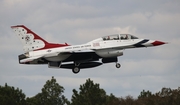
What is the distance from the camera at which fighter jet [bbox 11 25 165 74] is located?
263 feet

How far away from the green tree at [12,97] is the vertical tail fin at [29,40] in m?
40.8

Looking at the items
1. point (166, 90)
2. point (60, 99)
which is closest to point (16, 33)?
point (166, 90)

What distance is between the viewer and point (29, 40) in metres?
82.4

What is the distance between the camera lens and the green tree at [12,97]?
402 ft

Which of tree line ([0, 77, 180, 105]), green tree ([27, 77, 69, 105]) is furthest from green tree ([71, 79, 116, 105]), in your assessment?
green tree ([27, 77, 69, 105])

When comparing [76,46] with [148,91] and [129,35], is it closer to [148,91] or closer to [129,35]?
[129,35]

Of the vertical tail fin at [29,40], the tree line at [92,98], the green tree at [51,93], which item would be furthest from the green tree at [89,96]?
the vertical tail fin at [29,40]

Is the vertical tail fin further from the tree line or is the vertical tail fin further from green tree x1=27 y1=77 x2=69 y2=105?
green tree x1=27 y1=77 x2=69 y2=105

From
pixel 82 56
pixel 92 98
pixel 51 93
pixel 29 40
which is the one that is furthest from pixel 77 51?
pixel 51 93

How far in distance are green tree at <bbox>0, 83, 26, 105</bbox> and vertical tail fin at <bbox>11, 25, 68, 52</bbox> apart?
134ft

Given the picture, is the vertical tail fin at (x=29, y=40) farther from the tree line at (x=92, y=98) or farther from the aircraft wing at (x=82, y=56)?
the tree line at (x=92, y=98)

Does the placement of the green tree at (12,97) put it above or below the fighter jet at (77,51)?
below

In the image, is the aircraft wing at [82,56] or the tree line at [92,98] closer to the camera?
the aircraft wing at [82,56]

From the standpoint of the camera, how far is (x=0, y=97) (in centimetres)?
12400
